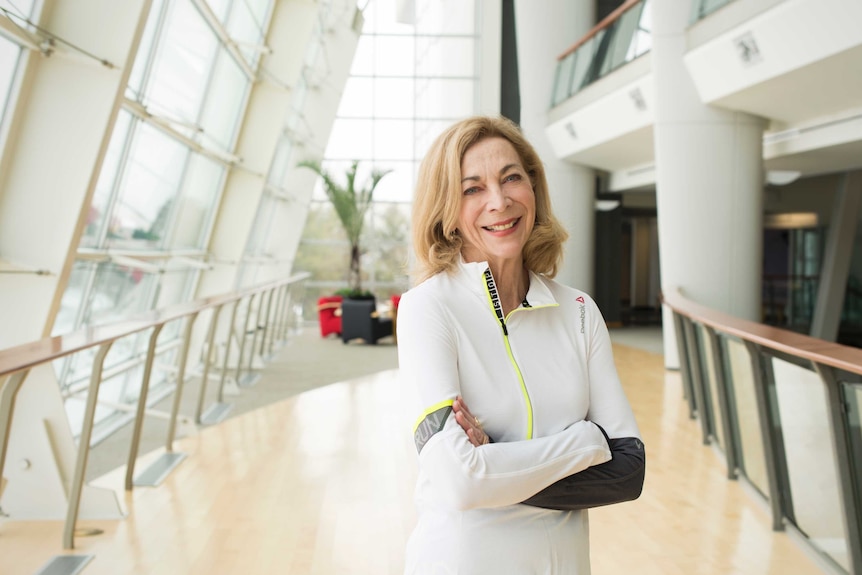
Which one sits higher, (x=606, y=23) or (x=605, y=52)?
(x=606, y=23)

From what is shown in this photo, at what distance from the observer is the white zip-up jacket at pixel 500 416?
4.66 ft

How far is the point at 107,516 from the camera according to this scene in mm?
4062

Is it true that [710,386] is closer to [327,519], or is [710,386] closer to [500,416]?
[327,519]

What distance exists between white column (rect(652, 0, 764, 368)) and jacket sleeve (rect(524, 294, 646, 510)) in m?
8.54

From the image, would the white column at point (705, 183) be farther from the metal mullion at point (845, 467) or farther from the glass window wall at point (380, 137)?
the glass window wall at point (380, 137)

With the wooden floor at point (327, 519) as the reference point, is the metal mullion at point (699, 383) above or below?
above

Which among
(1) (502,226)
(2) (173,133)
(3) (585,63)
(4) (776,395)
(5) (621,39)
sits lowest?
(4) (776,395)

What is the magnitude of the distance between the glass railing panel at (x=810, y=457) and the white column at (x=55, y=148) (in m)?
3.83


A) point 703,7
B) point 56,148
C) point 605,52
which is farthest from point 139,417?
point 605,52

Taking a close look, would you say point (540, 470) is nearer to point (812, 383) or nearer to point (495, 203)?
point (495, 203)

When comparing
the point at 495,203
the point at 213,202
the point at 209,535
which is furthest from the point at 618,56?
the point at 495,203

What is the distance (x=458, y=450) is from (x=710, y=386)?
487cm

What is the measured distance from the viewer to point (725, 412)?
511cm

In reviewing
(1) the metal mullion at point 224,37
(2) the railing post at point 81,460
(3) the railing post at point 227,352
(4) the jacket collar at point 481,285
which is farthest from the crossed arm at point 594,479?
(1) the metal mullion at point 224,37
